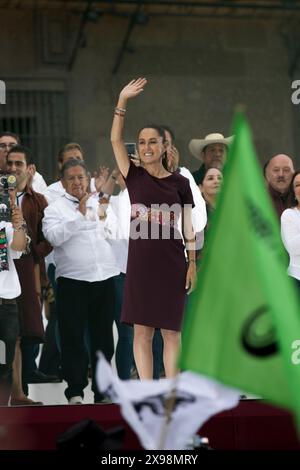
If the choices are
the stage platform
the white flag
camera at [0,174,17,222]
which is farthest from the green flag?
camera at [0,174,17,222]

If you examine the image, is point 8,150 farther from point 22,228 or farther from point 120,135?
point 120,135

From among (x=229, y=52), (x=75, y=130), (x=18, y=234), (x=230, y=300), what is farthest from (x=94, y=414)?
(x=230, y=300)

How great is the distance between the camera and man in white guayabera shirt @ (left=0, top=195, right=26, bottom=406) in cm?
772

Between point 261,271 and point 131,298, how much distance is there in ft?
10.6

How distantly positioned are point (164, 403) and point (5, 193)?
280 centimetres

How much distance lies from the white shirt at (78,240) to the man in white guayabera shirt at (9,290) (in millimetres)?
232

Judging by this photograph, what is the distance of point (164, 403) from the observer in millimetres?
5227

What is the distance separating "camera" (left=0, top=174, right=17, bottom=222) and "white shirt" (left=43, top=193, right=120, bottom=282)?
274 mm

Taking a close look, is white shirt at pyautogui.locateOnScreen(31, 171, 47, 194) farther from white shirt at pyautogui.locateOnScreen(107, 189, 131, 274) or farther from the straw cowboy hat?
the straw cowboy hat

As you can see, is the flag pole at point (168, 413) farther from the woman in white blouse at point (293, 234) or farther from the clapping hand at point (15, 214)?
the woman in white blouse at point (293, 234)

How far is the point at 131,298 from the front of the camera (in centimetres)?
757

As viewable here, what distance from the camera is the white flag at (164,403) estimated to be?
4.93 m

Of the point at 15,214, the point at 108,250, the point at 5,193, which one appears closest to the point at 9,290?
the point at 15,214

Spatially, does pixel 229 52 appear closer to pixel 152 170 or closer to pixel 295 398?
pixel 152 170
